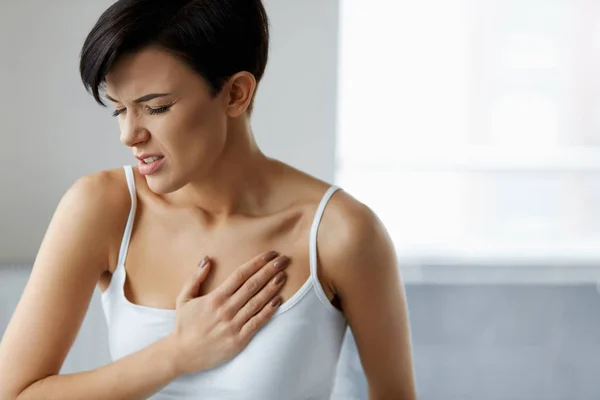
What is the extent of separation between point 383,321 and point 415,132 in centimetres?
307

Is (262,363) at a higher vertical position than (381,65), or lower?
lower

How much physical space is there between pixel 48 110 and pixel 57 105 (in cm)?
4

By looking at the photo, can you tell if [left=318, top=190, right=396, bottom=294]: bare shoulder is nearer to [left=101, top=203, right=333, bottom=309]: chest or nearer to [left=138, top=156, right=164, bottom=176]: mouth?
[left=101, top=203, right=333, bottom=309]: chest

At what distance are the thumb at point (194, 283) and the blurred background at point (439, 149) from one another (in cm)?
114

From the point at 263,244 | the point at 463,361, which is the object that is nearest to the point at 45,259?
the point at 263,244

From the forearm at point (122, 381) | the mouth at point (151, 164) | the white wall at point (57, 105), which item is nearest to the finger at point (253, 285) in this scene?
the forearm at point (122, 381)

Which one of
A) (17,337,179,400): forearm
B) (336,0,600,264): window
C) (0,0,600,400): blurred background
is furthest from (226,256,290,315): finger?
(336,0,600,264): window

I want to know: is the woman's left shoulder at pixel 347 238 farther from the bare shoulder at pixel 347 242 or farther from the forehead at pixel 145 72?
the forehead at pixel 145 72

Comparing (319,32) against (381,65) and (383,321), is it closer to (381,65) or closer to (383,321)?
(381,65)

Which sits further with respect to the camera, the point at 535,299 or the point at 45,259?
the point at 535,299

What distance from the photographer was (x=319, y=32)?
9.68ft

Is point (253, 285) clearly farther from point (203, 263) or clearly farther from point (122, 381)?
point (122, 381)

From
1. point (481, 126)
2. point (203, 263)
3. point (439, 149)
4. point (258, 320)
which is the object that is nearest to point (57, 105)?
point (203, 263)

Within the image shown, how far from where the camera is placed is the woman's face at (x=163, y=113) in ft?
3.32
